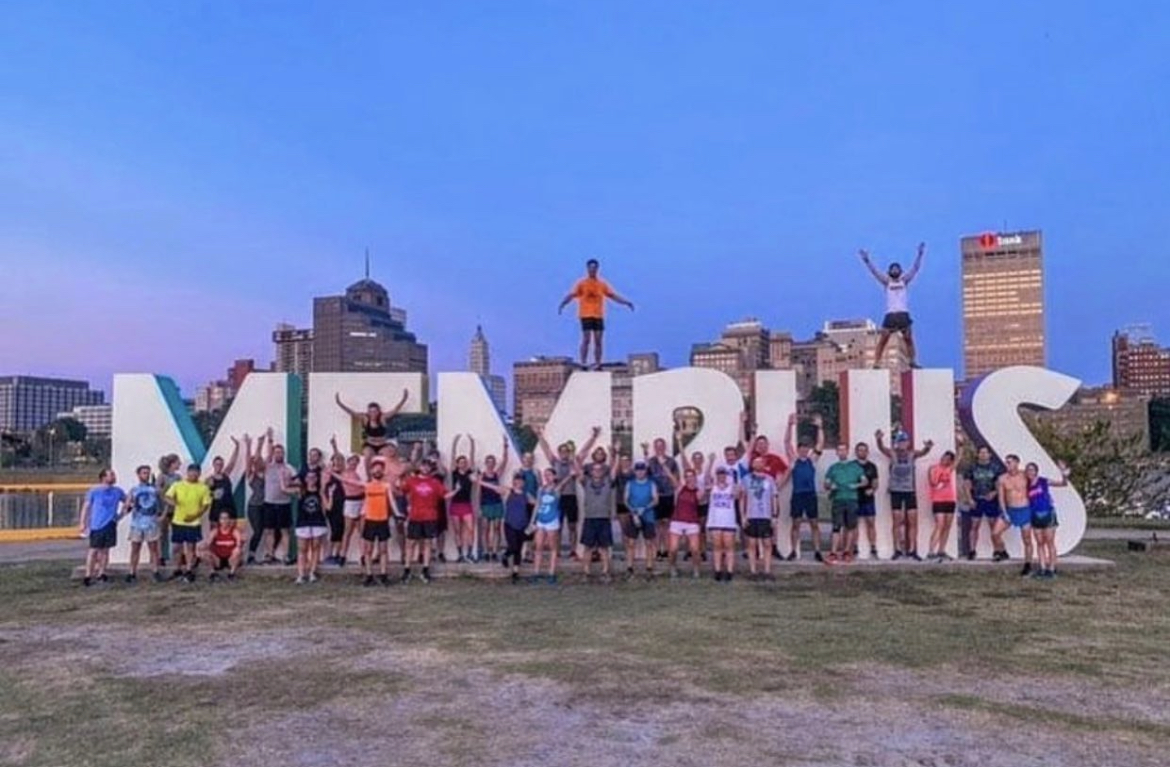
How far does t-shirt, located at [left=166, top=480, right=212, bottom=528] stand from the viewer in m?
13.0

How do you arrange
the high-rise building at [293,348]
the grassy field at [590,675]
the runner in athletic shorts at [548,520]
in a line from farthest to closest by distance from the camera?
1. the high-rise building at [293,348]
2. the runner in athletic shorts at [548,520]
3. the grassy field at [590,675]

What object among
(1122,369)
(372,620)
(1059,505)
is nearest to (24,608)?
(372,620)

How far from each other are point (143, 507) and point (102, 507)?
526mm

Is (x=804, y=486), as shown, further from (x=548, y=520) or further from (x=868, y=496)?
(x=548, y=520)

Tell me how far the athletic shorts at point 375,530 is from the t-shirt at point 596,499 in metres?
2.61

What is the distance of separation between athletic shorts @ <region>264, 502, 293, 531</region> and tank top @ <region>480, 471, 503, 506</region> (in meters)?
2.79

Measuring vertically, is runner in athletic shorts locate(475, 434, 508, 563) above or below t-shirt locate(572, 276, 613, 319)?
below

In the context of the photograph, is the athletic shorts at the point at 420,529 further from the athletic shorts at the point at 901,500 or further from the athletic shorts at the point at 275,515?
the athletic shorts at the point at 901,500

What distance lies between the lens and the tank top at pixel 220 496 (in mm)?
13602

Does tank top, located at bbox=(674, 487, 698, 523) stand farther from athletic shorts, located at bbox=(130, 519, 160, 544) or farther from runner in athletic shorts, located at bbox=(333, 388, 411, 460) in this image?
athletic shorts, located at bbox=(130, 519, 160, 544)

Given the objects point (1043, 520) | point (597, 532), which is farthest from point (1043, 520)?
point (597, 532)

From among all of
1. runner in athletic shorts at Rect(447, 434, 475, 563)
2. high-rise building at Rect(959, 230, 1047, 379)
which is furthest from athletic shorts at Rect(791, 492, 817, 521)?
high-rise building at Rect(959, 230, 1047, 379)

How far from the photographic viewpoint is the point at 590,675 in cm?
753

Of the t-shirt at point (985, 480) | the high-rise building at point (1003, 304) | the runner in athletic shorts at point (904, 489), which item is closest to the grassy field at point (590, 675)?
the t-shirt at point (985, 480)
